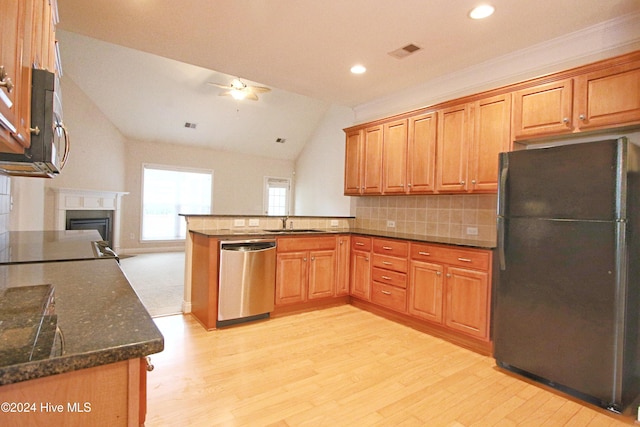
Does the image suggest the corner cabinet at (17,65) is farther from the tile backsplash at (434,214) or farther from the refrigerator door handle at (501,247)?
the tile backsplash at (434,214)

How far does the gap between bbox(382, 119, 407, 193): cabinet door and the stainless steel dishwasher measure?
1.55 m

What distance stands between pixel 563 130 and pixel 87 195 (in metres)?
7.38

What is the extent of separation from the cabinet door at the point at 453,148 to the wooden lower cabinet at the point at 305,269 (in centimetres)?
143

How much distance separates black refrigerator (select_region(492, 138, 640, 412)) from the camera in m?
1.97

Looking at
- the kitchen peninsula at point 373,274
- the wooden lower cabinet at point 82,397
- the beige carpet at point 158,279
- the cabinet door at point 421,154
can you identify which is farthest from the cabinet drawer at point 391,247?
the wooden lower cabinet at point 82,397

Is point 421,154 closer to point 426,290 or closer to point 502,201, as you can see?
point 502,201

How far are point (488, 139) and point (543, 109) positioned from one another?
0.47 meters

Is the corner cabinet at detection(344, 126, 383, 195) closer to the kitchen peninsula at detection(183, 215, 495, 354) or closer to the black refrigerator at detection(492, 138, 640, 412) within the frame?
the kitchen peninsula at detection(183, 215, 495, 354)

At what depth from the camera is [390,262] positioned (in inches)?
139

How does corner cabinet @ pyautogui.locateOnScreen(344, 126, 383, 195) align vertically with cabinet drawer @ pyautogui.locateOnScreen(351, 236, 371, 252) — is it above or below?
above

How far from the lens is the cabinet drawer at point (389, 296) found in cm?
339

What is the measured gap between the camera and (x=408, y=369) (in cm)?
246

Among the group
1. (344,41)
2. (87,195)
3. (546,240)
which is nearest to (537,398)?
(546,240)

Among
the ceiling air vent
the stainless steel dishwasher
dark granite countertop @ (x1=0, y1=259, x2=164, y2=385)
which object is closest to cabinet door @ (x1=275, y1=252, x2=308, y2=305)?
the stainless steel dishwasher
